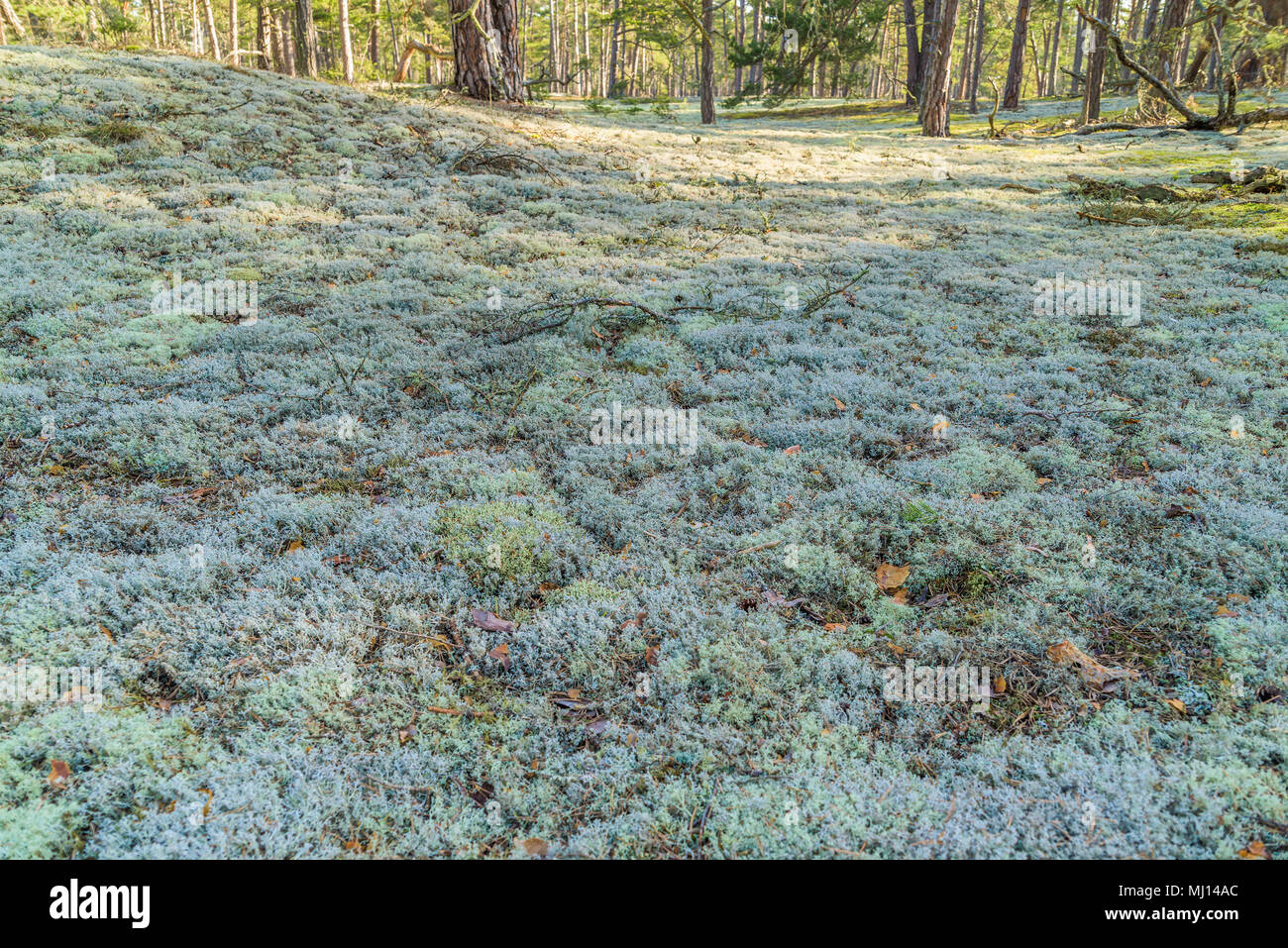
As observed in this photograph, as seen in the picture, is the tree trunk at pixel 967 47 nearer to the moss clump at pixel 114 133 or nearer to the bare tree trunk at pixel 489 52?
the bare tree trunk at pixel 489 52

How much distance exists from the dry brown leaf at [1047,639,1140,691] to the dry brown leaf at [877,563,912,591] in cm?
94

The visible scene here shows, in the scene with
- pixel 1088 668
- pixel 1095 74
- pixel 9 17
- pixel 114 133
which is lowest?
pixel 1088 668

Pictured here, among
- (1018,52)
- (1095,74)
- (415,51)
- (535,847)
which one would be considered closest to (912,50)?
(1018,52)

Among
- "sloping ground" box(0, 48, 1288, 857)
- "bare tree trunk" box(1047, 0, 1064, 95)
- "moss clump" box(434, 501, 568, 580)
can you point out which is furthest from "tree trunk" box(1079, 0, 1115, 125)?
"bare tree trunk" box(1047, 0, 1064, 95)

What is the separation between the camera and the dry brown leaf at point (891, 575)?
14.4 feet

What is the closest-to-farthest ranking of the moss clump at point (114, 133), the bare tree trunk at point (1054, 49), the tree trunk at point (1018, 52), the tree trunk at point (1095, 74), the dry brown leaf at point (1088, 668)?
the dry brown leaf at point (1088, 668) < the moss clump at point (114, 133) < the tree trunk at point (1095, 74) < the tree trunk at point (1018, 52) < the bare tree trunk at point (1054, 49)

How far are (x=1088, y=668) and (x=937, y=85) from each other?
965 inches

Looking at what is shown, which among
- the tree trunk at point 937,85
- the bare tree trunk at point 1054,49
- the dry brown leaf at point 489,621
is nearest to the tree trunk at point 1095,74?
the tree trunk at point 937,85

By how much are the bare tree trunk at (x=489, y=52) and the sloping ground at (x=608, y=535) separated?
822 centimetres

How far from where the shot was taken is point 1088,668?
3605 mm

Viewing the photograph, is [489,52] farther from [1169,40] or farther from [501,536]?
[1169,40]

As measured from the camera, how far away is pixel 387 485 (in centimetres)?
543

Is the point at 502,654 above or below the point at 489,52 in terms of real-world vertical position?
below

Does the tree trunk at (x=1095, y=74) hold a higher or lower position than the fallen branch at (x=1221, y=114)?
higher
